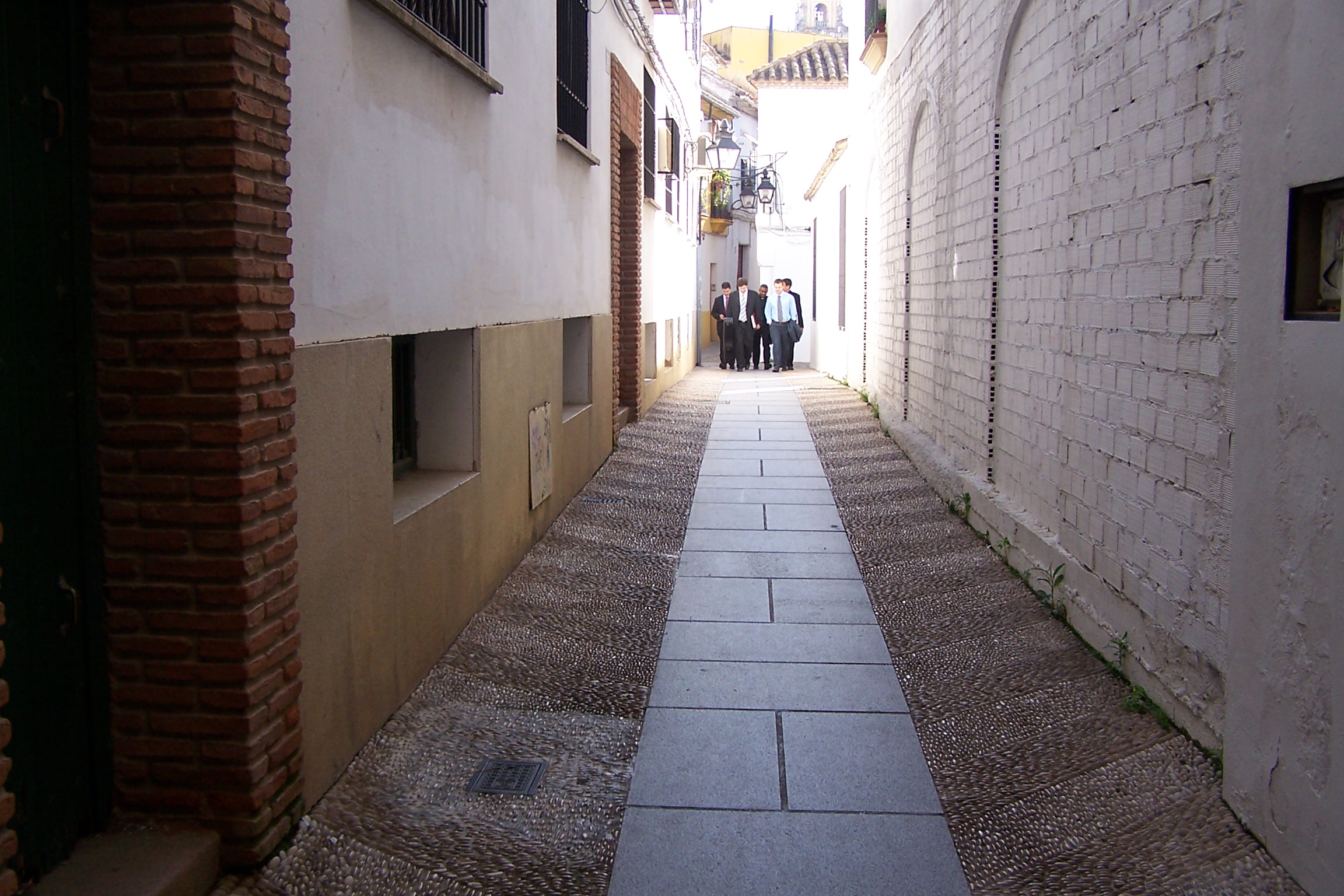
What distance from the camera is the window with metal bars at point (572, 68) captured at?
8281mm

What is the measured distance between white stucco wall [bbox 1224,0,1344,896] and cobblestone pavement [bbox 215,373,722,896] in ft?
6.12

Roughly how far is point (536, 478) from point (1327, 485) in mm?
4784

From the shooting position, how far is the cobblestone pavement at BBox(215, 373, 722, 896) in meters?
3.32

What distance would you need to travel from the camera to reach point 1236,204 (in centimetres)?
385

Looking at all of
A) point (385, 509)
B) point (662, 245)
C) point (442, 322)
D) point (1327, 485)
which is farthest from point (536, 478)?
point (662, 245)

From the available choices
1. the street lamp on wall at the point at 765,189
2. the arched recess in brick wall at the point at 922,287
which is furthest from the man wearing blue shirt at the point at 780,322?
the arched recess in brick wall at the point at 922,287

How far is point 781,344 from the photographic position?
2289 cm

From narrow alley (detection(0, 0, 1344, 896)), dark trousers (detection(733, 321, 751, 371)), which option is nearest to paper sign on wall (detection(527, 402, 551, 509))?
narrow alley (detection(0, 0, 1344, 896))

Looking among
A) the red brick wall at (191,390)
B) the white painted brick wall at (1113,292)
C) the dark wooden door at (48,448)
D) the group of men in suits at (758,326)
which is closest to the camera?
the dark wooden door at (48,448)

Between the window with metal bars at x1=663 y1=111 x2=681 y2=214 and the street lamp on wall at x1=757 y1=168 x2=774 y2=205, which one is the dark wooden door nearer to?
the window with metal bars at x1=663 y1=111 x2=681 y2=214

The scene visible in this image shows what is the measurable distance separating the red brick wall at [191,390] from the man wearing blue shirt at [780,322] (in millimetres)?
19488

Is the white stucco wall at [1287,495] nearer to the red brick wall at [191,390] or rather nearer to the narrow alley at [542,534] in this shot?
the narrow alley at [542,534]

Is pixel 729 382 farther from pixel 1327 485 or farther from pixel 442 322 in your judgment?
pixel 1327 485

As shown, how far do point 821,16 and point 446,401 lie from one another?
5338 centimetres
